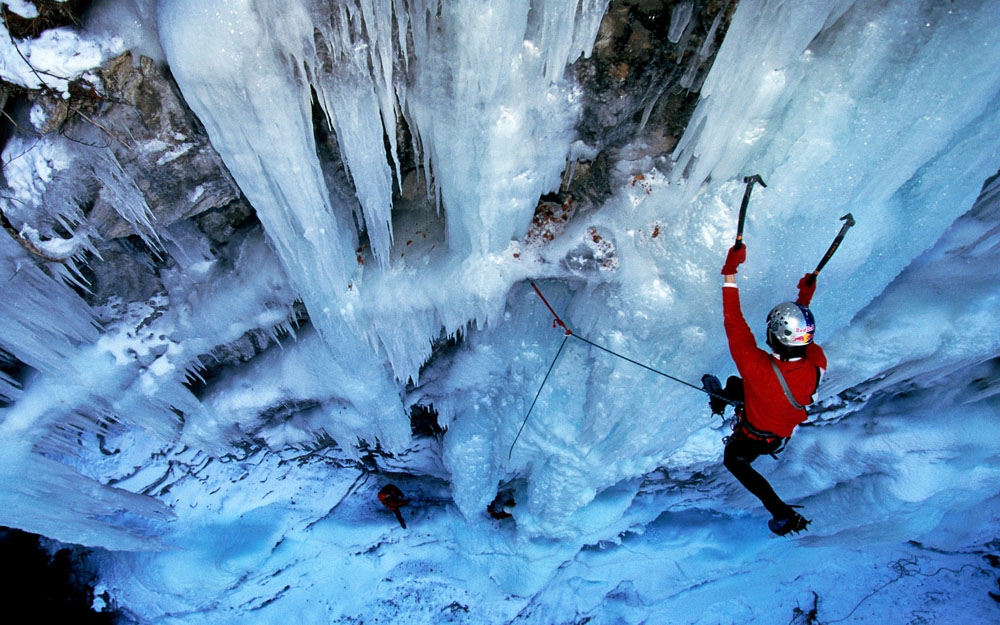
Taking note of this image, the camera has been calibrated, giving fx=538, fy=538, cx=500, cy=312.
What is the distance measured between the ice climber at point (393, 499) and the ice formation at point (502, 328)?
0.67 feet

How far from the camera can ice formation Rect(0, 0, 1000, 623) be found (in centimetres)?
227

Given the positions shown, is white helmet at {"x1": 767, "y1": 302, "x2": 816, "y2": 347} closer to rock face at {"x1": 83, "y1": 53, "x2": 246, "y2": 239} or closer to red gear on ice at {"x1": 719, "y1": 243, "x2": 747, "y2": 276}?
red gear on ice at {"x1": 719, "y1": 243, "x2": 747, "y2": 276}

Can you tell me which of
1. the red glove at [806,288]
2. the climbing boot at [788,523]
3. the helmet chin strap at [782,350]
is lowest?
the climbing boot at [788,523]

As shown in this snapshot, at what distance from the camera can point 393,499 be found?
5090 mm

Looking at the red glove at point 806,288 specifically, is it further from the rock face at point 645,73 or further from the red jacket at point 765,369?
the rock face at point 645,73

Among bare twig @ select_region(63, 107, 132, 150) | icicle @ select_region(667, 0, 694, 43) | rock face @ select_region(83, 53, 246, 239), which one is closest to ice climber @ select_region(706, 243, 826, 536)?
icicle @ select_region(667, 0, 694, 43)

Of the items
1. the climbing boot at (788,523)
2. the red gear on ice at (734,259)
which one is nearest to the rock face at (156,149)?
the red gear on ice at (734,259)

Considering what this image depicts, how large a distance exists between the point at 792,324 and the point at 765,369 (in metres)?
0.26

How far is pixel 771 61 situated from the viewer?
2234 mm

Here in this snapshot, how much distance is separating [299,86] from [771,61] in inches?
78.6

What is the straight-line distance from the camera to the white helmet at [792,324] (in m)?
2.28

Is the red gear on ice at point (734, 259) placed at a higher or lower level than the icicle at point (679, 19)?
lower

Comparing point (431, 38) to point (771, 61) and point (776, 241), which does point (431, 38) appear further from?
point (776, 241)

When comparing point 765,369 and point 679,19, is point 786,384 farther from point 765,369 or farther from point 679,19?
point 679,19
